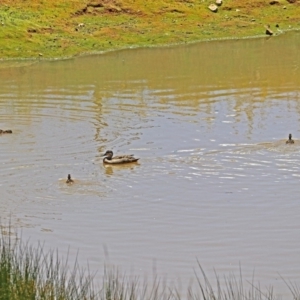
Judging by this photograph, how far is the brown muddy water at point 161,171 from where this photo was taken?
11.8 meters

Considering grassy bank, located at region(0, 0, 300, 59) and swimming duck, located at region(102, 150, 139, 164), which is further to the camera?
grassy bank, located at region(0, 0, 300, 59)

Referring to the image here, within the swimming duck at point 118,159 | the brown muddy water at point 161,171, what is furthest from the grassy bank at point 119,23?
the swimming duck at point 118,159

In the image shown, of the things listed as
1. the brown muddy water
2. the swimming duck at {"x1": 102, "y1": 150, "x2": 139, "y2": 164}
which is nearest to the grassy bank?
the brown muddy water

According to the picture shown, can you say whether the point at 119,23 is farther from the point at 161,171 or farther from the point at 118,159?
the point at 161,171

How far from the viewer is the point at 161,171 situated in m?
16.4

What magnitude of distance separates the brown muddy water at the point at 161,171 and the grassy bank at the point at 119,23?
9964mm

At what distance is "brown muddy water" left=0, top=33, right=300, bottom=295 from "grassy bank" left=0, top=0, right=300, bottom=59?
9.96 m

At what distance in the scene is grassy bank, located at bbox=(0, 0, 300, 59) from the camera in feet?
133

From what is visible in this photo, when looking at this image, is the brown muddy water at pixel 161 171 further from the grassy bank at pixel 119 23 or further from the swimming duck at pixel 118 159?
the grassy bank at pixel 119 23

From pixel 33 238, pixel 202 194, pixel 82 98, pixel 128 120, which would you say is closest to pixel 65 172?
pixel 202 194

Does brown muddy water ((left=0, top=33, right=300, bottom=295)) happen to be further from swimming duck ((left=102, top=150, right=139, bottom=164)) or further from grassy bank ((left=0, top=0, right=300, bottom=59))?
grassy bank ((left=0, top=0, right=300, bottom=59))

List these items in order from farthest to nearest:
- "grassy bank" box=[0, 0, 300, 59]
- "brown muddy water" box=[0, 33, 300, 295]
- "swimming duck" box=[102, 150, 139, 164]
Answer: "grassy bank" box=[0, 0, 300, 59]
"swimming duck" box=[102, 150, 139, 164]
"brown muddy water" box=[0, 33, 300, 295]

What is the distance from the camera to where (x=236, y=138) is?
1925cm

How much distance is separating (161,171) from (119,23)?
31896 mm
